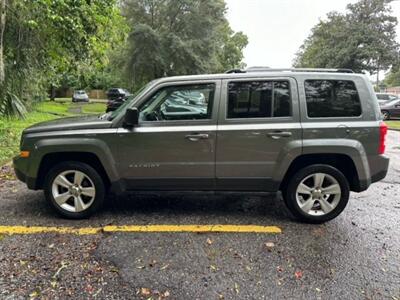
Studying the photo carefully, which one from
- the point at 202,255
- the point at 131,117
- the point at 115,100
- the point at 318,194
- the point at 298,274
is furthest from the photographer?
the point at 115,100

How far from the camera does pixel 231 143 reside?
3.83 meters

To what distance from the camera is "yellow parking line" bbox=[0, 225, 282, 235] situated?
370 centimetres

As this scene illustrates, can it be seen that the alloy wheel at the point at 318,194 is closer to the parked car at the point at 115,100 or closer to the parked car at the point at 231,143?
the parked car at the point at 231,143

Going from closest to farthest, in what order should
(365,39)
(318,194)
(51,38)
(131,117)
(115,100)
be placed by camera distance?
1. (131,117)
2. (318,194)
3. (51,38)
4. (115,100)
5. (365,39)

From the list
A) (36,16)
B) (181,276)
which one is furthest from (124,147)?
(36,16)

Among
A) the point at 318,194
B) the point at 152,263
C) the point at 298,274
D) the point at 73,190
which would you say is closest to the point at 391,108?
the point at 318,194

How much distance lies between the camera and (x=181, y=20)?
27.2m

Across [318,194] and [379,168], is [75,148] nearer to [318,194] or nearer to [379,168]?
[318,194]

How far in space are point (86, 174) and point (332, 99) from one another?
3083 millimetres

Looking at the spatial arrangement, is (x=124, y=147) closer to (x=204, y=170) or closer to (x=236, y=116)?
(x=204, y=170)

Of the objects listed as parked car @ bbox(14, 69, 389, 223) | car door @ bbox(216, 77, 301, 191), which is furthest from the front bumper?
car door @ bbox(216, 77, 301, 191)

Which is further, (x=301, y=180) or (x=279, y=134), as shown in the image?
(x=301, y=180)

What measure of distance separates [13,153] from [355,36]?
3581 cm

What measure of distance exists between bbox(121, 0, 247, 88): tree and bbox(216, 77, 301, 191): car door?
22740 millimetres
